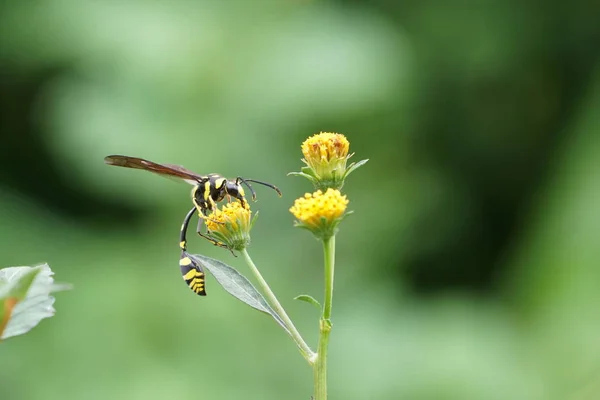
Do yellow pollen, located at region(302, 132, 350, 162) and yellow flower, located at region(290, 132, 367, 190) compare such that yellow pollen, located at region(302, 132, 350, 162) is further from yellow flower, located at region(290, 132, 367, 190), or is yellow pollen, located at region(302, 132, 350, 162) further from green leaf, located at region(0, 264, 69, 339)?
green leaf, located at region(0, 264, 69, 339)

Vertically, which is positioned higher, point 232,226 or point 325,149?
point 325,149

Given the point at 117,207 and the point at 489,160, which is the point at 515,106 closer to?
the point at 489,160

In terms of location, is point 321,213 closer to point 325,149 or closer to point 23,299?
point 325,149

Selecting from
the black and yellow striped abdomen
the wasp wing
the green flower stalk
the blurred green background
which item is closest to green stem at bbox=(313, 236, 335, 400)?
the green flower stalk

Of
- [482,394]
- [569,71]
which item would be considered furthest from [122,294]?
[569,71]

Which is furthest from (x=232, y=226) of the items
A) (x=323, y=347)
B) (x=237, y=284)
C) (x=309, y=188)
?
(x=309, y=188)

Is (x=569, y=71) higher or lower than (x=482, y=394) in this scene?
higher

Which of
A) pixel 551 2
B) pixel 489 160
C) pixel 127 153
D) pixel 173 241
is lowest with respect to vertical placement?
pixel 173 241
